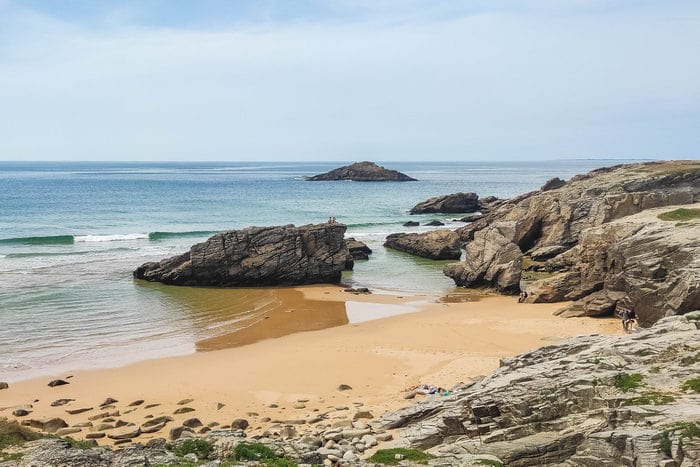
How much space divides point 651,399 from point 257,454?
833 centimetres

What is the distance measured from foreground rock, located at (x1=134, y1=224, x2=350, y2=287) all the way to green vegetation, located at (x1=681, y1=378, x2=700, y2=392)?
3098 centimetres

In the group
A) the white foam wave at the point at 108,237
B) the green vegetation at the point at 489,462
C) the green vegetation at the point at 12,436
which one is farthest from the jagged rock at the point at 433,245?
the green vegetation at the point at 12,436

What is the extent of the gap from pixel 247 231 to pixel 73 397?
2252 centimetres

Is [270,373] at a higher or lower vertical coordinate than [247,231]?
lower

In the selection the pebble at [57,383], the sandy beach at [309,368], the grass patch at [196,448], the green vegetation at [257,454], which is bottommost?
the pebble at [57,383]

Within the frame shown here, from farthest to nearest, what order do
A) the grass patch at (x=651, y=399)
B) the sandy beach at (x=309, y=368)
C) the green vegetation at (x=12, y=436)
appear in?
the sandy beach at (x=309, y=368) → the green vegetation at (x=12, y=436) → the grass patch at (x=651, y=399)

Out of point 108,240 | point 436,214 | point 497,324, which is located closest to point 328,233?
point 497,324

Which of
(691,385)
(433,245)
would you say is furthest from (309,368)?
(433,245)

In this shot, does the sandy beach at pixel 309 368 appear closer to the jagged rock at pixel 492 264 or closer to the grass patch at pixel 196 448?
the grass patch at pixel 196 448

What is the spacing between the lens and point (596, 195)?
50.2 metres

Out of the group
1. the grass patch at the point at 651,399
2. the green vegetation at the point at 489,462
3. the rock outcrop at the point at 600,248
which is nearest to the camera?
the green vegetation at the point at 489,462

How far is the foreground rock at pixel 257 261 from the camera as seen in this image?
133 ft

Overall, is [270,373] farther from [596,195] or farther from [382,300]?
[596,195]

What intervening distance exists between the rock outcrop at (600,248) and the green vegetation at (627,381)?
930 centimetres
